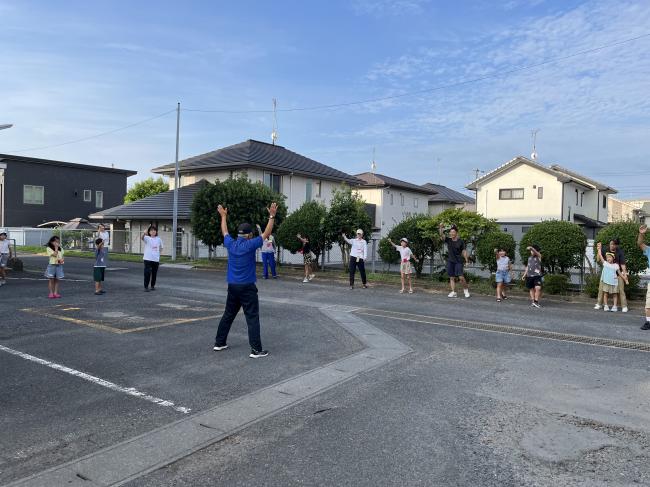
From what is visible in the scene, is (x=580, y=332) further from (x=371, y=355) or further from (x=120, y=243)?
(x=120, y=243)

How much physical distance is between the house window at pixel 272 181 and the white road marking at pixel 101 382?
73.9 ft

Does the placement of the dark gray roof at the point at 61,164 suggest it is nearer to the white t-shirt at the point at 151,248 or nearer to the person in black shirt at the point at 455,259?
the white t-shirt at the point at 151,248

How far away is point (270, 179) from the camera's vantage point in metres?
29.5

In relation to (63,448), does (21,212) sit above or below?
above

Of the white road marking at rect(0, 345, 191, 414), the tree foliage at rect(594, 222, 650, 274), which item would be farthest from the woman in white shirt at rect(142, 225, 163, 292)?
the tree foliage at rect(594, 222, 650, 274)

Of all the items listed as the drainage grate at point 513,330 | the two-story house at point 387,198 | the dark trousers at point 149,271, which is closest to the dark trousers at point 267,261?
the dark trousers at point 149,271

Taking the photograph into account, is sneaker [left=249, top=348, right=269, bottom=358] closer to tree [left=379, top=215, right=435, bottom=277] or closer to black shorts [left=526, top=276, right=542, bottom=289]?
black shorts [left=526, top=276, right=542, bottom=289]

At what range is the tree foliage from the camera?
12.6 meters

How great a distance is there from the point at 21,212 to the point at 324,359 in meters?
44.7

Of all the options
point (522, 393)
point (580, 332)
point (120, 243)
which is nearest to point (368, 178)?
point (120, 243)

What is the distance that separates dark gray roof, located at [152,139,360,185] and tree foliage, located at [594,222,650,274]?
18.5 metres

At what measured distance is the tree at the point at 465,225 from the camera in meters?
15.3

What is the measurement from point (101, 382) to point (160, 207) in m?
26.8

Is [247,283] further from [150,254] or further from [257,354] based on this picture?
[150,254]
